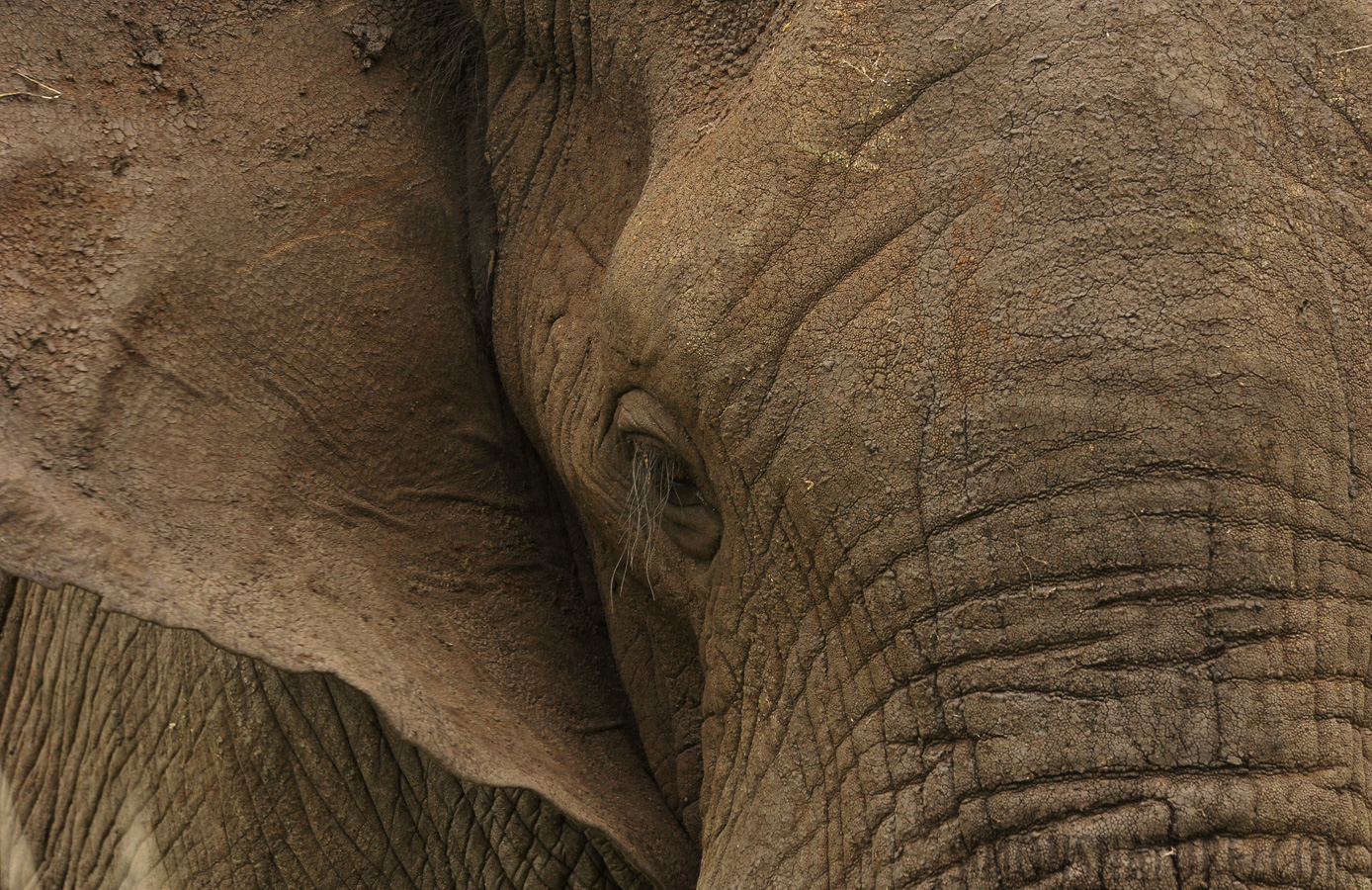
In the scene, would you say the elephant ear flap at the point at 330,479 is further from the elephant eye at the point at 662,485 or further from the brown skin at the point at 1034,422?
the brown skin at the point at 1034,422

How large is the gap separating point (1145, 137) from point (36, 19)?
1.58 m

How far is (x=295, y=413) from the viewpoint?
7.73 ft

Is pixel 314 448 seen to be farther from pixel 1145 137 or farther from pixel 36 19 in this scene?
pixel 1145 137

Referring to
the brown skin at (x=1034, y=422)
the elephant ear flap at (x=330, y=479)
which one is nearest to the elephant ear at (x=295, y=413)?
the elephant ear flap at (x=330, y=479)

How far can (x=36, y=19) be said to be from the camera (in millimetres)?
2225

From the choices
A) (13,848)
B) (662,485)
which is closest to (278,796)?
(13,848)

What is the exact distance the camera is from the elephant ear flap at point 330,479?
6.66 feet

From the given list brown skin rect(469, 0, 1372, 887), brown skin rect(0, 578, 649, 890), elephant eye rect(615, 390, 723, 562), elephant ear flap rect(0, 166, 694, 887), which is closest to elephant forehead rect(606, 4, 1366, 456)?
brown skin rect(469, 0, 1372, 887)

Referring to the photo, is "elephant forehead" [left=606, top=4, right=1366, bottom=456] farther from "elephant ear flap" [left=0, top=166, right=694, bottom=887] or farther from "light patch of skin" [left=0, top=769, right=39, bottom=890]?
"light patch of skin" [left=0, top=769, right=39, bottom=890]

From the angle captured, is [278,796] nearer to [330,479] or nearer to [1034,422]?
[330,479]

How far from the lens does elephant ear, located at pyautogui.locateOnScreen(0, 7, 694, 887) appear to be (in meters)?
2.06

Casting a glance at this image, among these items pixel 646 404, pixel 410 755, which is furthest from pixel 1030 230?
pixel 410 755

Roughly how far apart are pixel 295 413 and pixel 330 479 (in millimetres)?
114

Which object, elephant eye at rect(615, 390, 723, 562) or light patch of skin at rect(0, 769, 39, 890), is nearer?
elephant eye at rect(615, 390, 723, 562)
